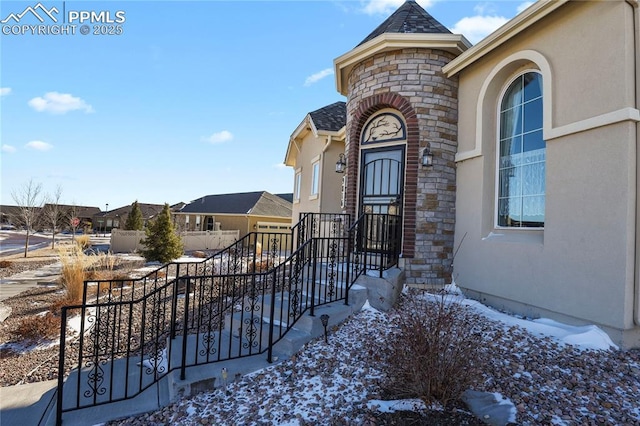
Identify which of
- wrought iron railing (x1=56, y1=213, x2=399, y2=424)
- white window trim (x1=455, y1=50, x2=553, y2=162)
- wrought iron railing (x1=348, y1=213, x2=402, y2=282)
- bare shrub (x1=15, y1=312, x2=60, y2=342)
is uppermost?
white window trim (x1=455, y1=50, x2=553, y2=162)

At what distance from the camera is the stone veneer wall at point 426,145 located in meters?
6.19

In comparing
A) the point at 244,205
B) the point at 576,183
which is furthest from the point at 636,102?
the point at 244,205

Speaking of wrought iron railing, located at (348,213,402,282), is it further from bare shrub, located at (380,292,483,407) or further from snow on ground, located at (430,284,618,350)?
bare shrub, located at (380,292,483,407)

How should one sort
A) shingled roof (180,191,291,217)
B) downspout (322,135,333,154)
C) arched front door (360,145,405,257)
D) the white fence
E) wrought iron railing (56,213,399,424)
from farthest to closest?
shingled roof (180,191,291,217)
the white fence
downspout (322,135,333,154)
arched front door (360,145,405,257)
wrought iron railing (56,213,399,424)

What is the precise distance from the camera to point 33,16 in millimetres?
5883

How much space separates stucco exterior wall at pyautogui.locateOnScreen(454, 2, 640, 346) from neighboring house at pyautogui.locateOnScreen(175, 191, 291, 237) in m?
20.0

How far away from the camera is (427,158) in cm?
609

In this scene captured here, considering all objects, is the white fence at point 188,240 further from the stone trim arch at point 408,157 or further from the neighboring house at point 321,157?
the stone trim arch at point 408,157

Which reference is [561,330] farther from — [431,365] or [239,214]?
[239,214]

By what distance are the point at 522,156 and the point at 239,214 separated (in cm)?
2364

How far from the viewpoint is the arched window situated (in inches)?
200

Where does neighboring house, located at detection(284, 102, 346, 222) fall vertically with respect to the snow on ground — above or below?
above

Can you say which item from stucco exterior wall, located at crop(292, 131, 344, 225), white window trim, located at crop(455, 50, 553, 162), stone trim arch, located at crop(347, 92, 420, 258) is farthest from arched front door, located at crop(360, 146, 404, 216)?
stucco exterior wall, located at crop(292, 131, 344, 225)

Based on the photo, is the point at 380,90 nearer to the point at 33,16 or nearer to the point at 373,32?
the point at 373,32
